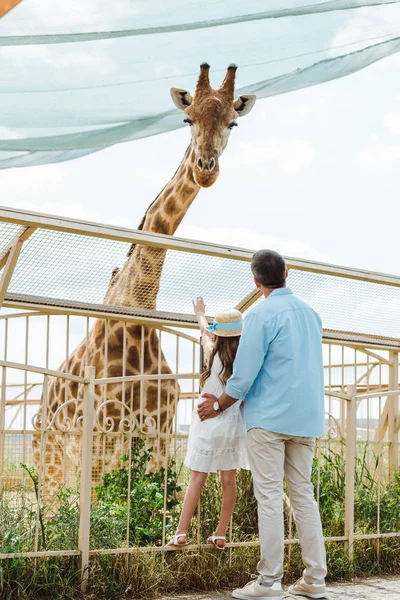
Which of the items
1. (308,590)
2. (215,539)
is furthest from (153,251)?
(308,590)

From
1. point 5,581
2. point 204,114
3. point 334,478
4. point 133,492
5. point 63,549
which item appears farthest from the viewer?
point 204,114

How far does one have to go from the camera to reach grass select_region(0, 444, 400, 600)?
4.94 metres

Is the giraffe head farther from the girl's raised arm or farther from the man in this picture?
the man

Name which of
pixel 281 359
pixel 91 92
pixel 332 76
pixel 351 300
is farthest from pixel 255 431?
pixel 332 76

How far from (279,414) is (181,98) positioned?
594 centimetres

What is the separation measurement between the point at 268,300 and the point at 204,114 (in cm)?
459

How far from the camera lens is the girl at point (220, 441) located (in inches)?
206

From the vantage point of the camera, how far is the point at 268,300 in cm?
493

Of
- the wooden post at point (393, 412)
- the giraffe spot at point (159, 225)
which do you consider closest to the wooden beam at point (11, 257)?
the giraffe spot at point (159, 225)

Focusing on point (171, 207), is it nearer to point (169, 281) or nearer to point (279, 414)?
point (169, 281)

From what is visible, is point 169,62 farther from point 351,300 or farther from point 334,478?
point 334,478

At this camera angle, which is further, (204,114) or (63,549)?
(204,114)

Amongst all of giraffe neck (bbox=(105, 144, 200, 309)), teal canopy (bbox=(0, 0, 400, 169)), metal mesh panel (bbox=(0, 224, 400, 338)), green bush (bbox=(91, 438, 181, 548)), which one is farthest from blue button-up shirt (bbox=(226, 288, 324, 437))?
teal canopy (bbox=(0, 0, 400, 169))

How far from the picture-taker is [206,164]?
8.38 metres
